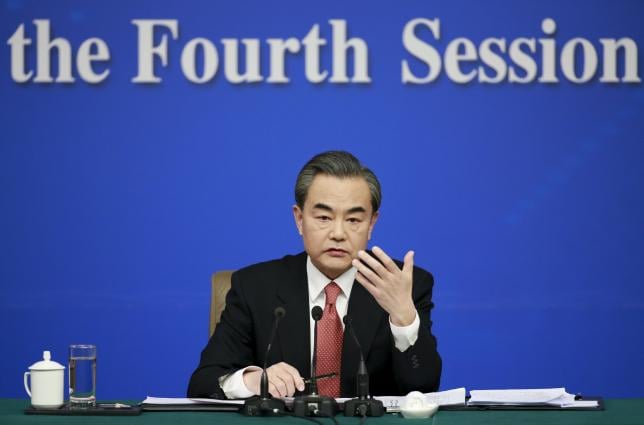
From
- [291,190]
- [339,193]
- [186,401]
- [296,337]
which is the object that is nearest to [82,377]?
[186,401]

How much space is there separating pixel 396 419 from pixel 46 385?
2.99 ft

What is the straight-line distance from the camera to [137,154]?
5.17 m

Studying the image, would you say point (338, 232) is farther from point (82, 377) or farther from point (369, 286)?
point (82, 377)

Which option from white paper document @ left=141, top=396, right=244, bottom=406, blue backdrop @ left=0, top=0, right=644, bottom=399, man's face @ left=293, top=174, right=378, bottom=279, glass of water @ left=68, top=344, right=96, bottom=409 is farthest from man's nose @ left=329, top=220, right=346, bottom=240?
blue backdrop @ left=0, top=0, right=644, bottom=399

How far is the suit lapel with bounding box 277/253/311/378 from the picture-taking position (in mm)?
3432

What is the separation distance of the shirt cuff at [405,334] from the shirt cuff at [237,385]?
0.39m

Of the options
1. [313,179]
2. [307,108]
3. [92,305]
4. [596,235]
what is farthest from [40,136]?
[596,235]

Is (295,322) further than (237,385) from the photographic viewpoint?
Yes

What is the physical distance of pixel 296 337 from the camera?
345 cm

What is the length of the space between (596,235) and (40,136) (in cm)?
254

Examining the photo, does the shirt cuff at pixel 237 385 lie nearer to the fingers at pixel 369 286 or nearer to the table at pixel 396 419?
the table at pixel 396 419

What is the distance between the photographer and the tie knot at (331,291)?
3.47m

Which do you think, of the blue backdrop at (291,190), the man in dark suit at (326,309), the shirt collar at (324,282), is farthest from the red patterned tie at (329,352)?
the blue backdrop at (291,190)

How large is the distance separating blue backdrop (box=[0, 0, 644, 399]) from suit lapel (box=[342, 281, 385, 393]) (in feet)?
5.28
